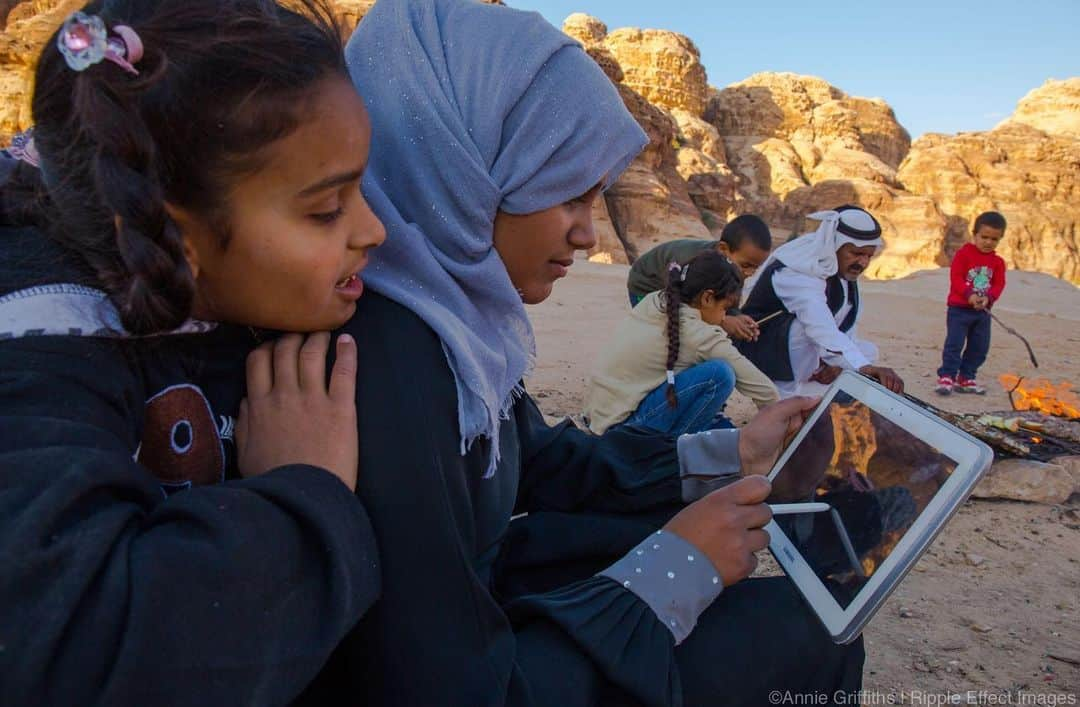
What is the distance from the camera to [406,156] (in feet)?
4.63

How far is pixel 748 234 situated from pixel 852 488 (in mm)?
4397

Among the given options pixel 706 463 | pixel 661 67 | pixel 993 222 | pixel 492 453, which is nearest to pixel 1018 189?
pixel 661 67

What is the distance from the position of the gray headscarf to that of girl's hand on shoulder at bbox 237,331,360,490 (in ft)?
0.62

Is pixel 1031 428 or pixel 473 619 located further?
pixel 1031 428

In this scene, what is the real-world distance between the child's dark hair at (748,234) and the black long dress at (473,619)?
4560 mm

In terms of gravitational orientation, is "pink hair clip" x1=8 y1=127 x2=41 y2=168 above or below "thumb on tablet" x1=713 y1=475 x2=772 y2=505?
above

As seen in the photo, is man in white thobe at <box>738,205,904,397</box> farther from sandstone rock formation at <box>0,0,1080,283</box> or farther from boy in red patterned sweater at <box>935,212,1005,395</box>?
sandstone rock formation at <box>0,0,1080,283</box>

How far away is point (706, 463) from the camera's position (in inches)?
77.6

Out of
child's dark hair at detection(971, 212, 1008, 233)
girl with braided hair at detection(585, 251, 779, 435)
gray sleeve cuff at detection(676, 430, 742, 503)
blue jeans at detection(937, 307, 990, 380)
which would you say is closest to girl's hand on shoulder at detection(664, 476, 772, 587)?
gray sleeve cuff at detection(676, 430, 742, 503)

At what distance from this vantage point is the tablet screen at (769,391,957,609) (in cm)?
143

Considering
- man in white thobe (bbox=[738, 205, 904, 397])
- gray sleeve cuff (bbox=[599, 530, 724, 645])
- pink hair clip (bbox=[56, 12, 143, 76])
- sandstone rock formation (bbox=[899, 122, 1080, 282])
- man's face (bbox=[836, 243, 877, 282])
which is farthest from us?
sandstone rock formation (bbox=[899, 122, 1080, 282])

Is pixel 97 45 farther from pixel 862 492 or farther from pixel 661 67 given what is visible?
pixel 661 67

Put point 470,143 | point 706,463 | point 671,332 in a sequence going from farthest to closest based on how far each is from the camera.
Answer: point 671,332, point 706,463, point 470,143

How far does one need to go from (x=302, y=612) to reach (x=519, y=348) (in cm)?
73
